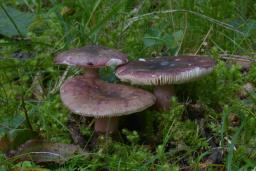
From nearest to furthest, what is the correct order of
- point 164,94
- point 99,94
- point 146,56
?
point 99,94 → point 164,94 → point 146,56

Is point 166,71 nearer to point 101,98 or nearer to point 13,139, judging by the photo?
point 101,98

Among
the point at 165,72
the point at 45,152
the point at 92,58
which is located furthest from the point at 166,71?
the point at 45,152

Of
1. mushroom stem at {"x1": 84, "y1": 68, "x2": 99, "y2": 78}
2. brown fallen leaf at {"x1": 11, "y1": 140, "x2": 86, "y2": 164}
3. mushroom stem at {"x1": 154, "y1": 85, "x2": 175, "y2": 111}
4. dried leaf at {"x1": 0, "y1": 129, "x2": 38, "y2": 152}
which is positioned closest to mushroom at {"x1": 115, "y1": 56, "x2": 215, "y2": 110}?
mushroom stem at {"x1": 154, "y1": 85, "x2": 175, "y2": 111}

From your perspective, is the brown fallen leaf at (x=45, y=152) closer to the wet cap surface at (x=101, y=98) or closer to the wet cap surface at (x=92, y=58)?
the wet cap surface at (x=101, y=98)

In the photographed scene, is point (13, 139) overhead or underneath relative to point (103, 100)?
underneath

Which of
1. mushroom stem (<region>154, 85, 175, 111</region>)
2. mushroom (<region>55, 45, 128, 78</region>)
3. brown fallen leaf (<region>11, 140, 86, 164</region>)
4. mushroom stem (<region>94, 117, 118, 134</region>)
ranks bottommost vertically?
brown fallen leaf (<region>11, 140, 86, 164</region>)

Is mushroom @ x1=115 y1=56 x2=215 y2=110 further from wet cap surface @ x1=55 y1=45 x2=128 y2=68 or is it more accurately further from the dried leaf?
the dried leaf
